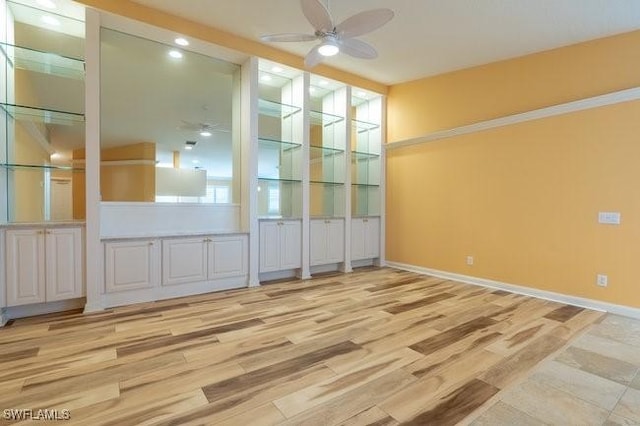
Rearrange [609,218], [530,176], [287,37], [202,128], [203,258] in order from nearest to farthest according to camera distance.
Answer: [287,37] < [609,218] < [203,258] < [530,176] < [202,128]

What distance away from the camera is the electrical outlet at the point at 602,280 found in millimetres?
3518

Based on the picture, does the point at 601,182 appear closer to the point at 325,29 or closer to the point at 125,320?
the point at 325,29

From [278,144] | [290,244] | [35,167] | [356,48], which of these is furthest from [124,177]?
[356,48]

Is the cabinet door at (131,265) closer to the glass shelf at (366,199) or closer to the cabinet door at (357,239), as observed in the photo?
the cabinet door at (357,239)

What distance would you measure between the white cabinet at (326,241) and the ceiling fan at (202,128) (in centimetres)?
200

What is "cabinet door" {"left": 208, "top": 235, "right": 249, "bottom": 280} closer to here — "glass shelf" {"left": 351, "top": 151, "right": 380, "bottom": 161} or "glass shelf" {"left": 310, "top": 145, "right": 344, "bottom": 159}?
"glass shelf" {"left": 310, "top": 145, "right": 344, "bottom": 159}

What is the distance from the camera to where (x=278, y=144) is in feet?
16.2

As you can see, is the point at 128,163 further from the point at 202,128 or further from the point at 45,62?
the point at 45,62

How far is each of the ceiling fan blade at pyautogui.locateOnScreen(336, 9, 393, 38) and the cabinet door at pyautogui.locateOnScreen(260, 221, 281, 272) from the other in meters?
2.69

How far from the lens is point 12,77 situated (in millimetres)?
3256

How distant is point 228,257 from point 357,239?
236cm

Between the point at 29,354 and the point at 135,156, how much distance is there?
2.32m

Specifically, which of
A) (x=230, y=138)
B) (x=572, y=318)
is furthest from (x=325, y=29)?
(x=572, y=318)

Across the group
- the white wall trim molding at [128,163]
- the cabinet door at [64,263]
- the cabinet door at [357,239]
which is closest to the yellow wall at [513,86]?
the cabinet door at [357,239]
